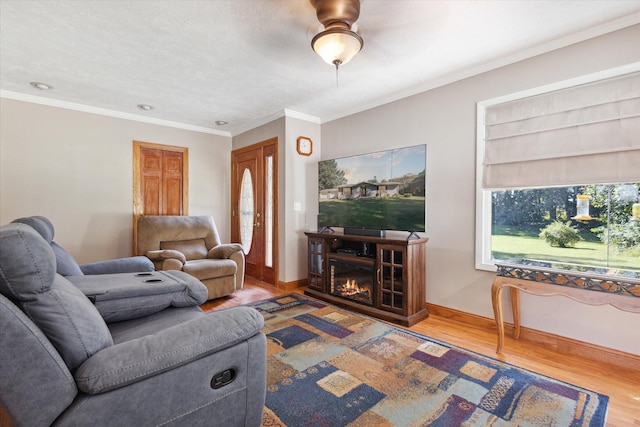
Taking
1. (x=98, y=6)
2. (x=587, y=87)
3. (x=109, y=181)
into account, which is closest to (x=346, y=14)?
(x=98, y=6)

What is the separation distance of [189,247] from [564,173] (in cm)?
437

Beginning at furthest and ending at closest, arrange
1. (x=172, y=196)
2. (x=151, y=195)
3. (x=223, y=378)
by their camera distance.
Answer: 1. (x=172, y=196)
2. (x=151, y=195)
3. (x=223, y=378)

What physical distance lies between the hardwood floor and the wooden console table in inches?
8.1

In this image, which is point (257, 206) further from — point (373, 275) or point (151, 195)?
point (373, 275)

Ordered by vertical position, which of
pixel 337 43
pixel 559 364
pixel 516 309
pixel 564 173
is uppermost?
pixel 337 43

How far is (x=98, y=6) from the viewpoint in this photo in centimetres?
203

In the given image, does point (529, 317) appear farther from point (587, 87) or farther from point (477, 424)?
point (587, 87)

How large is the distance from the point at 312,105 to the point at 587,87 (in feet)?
9.23

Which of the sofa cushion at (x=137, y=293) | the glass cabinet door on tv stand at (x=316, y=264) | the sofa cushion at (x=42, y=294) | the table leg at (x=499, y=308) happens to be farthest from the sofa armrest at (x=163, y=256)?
the table leg at (x=499, y=308)

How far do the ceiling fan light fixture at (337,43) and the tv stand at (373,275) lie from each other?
5.86ft

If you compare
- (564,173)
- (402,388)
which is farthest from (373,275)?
(564,173)

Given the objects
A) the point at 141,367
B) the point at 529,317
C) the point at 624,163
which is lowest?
the point at 529,317

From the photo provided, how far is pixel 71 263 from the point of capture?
220 cm

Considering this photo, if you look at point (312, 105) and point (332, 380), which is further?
point (312, 105)
